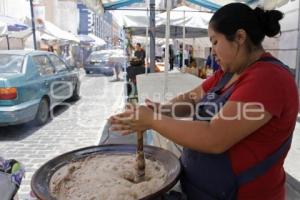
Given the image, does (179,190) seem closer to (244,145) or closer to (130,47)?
(244,145)

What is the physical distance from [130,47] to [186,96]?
989 centimetres

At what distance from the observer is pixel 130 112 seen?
4.68 ft

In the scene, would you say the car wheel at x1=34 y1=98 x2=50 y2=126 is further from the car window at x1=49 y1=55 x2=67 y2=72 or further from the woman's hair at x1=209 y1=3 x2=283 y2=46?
the woman's hair at x1=209 y1=3 x2=283 y2=46

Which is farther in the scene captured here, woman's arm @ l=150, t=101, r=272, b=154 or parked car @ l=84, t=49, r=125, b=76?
parked car @ l=84, t=49, r=125, b=76

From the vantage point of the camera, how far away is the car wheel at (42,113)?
703 centimetres

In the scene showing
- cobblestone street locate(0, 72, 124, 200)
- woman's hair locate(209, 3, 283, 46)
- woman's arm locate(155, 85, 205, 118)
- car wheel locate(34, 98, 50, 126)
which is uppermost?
woman's hair locate(209, 3, 283, 46)

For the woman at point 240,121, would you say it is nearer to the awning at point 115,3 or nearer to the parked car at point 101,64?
the awning at point 115,3

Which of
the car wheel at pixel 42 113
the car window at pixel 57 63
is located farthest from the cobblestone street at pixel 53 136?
the car window at pixel 57 63

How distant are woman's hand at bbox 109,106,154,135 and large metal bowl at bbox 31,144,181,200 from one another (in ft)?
0.90

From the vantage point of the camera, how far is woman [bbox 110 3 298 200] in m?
1.27

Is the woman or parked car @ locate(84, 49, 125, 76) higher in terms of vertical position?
the woman

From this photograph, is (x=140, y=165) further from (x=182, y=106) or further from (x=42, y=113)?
(x=42, y=113)

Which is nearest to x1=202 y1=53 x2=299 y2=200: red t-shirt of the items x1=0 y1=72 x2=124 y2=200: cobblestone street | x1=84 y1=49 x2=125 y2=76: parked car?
x1=0 y1=72 x2=124 y2=200: cobblestone street

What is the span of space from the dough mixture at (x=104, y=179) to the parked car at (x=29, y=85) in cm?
463
